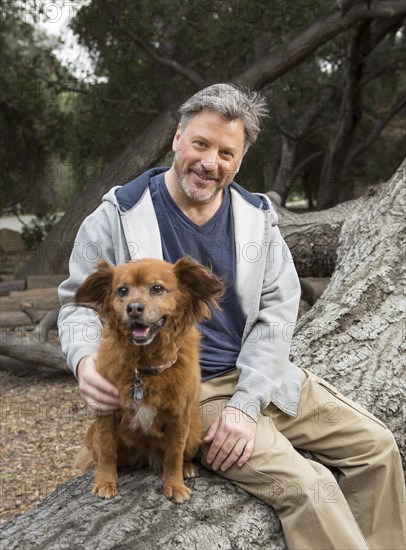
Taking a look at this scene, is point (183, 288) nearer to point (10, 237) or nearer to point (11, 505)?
point (11, 505)

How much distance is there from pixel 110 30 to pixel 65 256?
408cm

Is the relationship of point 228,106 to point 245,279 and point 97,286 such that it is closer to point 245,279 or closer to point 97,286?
point 245,279

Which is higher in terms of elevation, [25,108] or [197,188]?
[25,108]

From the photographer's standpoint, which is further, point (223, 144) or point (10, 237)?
point (10, 237)

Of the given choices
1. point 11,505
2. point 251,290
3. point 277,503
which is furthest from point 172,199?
point 11,505

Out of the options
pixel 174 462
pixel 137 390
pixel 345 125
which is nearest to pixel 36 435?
pixel 174 462

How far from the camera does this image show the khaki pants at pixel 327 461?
2.66m

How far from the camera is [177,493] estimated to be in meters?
2.58

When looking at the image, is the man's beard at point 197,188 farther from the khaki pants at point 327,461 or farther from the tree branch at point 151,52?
the tree branch at point 151,52

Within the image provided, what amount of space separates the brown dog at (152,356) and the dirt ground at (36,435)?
2.50 meters

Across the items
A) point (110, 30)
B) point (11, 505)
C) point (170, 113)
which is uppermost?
point (110, 30)

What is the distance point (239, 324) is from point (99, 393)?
857 millimetres

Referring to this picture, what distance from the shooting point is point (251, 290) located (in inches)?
120

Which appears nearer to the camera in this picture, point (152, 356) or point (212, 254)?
point (152, 356)
